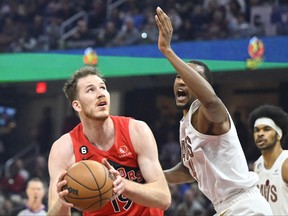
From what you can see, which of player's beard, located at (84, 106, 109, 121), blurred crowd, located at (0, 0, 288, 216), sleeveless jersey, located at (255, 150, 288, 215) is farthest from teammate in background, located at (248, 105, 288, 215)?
blurred crowd, located at (0, 0, 288, 216)

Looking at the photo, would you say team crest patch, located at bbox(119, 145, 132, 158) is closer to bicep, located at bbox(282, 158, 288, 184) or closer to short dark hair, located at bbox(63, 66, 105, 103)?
short dark hair, located at bbox(63, 66, 105, 103)

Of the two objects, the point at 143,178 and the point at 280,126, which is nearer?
the point at 143,178

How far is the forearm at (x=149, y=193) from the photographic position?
4.02 m

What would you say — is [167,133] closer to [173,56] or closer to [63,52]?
[63,52]

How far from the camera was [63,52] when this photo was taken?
14773 millimetres

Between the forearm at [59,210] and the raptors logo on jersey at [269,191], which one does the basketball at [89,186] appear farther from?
the raptors logo on jersey at [269,191]

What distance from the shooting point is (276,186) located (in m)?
6.44

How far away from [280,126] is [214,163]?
2279 millimetres

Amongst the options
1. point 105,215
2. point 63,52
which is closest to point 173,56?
point 105,215

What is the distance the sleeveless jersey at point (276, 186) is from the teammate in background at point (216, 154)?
1.52 meters

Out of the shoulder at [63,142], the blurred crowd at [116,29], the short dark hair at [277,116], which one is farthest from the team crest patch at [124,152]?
the blurred crowd at [116,29]

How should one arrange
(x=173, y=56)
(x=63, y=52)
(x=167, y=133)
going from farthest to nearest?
A: (x=63, y=52)
(x=167, y=133)
(x=173, y=56)

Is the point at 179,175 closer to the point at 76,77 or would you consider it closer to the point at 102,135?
the point at 102,135

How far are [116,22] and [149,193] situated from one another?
422 inches
